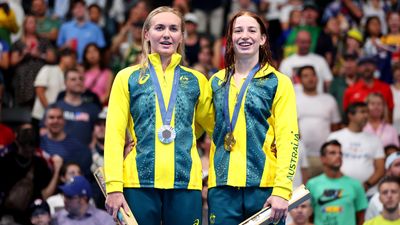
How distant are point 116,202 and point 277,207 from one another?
1106 mm

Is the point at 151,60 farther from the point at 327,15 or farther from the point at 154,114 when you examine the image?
the point at 327,15

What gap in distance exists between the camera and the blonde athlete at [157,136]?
862 centimetres

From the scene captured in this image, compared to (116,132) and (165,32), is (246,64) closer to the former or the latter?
(165,32)

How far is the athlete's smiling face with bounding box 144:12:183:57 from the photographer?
28.9 feet

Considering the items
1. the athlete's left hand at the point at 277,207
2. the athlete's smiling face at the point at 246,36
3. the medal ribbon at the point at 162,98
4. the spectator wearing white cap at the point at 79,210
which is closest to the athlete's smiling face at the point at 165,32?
the medal ribbon at the point at 162,98

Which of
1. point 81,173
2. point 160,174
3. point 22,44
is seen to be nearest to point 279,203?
point 160,174

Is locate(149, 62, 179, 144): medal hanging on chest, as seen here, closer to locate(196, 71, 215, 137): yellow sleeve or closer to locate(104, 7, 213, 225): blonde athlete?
locate(104, 7, 213, 225): blonde athlete

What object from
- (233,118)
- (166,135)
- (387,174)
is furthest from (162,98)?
(387,174)

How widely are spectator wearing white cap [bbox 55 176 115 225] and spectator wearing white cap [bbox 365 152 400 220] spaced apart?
2.91m

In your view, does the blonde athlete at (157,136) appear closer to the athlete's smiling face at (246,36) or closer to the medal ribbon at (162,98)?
the medal ribbon at (162,98)

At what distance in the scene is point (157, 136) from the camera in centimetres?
865

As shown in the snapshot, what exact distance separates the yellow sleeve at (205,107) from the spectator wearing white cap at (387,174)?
4.67 m

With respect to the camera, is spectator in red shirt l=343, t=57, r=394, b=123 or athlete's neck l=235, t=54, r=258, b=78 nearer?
athlete's neck l=235, t=54, r=258, b=78

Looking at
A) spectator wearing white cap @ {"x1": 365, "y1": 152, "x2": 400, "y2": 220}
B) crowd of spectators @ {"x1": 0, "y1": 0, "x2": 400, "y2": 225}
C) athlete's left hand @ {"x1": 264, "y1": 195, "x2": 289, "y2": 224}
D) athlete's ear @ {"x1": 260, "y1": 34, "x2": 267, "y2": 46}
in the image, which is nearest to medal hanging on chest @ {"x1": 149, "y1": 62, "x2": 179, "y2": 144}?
athlete's ear @ {"x1": 260, "y1": 34, "x2": 267, "y2": 46}
